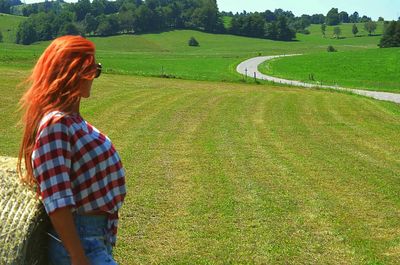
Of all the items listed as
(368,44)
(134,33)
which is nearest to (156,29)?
(134,33)

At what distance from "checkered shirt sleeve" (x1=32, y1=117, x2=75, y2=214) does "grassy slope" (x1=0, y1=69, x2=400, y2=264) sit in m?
3.61

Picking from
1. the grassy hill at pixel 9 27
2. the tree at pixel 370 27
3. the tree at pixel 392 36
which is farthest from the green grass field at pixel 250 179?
the tree at pixel 370 27

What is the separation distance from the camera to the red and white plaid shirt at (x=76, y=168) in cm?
262

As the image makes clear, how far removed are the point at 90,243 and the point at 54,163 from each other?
0.51 meters

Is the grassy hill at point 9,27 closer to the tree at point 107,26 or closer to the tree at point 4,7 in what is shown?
the tree at point 107,26

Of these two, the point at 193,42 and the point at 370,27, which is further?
the point at 370,27

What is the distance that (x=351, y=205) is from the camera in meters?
8.54

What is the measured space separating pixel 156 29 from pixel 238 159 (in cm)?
13198

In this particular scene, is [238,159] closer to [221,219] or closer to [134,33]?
[221,219]

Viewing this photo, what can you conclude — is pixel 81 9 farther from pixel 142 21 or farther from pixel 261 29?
pixel 261 29

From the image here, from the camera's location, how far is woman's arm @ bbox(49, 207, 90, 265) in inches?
104

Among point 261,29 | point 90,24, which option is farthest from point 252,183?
point 261,29

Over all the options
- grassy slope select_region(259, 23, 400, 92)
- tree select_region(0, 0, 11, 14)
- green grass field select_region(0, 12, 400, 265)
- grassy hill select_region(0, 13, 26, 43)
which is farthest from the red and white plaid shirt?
tree select_region(0, 0, 11, 14)

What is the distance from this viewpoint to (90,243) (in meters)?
2.85
